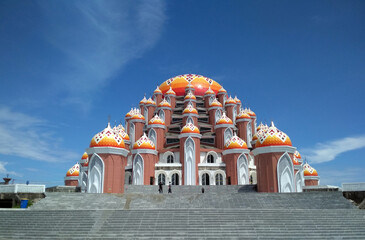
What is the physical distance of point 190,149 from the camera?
105 feet

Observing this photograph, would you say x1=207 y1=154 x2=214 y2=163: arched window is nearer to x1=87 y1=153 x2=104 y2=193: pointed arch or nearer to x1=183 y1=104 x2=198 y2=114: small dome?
x1=183 y1=104 x2=198 y2=114: small dome

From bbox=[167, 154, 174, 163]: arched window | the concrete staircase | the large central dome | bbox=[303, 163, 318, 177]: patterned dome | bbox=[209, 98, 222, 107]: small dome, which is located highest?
the large central dome

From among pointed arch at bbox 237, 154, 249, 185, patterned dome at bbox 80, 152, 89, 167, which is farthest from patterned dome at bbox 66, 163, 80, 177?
pointed arch at bbox 237, 154, 249, 185

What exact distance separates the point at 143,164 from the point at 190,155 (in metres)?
5.12

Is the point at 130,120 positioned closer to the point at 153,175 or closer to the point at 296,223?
the point at 153,175

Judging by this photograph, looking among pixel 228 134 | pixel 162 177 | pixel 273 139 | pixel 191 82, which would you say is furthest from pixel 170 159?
pixel 191 82

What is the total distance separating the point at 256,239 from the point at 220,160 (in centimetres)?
2173

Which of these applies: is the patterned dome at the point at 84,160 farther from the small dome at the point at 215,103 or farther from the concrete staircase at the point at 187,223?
the concrete staircase at the point at 187,223

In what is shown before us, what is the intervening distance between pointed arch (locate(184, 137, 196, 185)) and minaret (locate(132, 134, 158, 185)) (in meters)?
3.48

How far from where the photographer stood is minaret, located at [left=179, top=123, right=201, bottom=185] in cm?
3134

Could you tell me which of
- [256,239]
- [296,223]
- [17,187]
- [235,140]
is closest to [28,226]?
[17,187]

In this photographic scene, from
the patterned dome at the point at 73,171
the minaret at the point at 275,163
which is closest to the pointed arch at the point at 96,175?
the minaret at the point at 275,163

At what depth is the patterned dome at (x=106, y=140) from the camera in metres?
23.8

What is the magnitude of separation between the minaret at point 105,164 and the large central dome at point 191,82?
76.5ft
